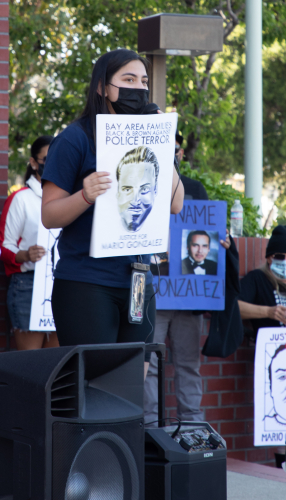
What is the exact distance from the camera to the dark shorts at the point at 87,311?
214cm

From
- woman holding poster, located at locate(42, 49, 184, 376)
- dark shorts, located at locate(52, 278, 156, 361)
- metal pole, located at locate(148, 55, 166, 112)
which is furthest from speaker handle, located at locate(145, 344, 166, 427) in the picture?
metal pole, located at locate(148, 55, 166, 112)

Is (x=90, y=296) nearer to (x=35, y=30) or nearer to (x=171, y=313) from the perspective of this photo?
(x=171, y=313)

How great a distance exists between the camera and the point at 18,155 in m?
11.9

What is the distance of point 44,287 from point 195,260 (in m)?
1.05

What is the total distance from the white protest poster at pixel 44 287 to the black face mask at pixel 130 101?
1.41m

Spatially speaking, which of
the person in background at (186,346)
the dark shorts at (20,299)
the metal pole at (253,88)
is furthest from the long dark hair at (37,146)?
the metal pole at (253,88)

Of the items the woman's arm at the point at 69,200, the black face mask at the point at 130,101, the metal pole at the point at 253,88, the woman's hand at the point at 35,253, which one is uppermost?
the metal pole at the point at 253,88

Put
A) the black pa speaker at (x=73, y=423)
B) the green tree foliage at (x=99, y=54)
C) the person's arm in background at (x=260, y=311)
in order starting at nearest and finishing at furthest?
the black pa speaker at (x=73, y=423) < the person's arm in background at (x=260, y=311) < the green tree foliage at (x=99, y=54)

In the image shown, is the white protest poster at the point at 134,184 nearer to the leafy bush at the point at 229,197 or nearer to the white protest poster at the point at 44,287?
the white protest poster at the point at 44,287

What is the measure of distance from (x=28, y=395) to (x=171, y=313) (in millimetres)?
2447

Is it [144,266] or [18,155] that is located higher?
[18,155]

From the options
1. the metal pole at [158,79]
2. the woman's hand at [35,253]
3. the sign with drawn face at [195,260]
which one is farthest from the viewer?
the metal pole at [158,79]

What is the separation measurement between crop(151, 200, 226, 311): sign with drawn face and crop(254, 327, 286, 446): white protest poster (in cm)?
60

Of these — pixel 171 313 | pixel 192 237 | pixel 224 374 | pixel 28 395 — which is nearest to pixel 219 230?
pixel 192 237
